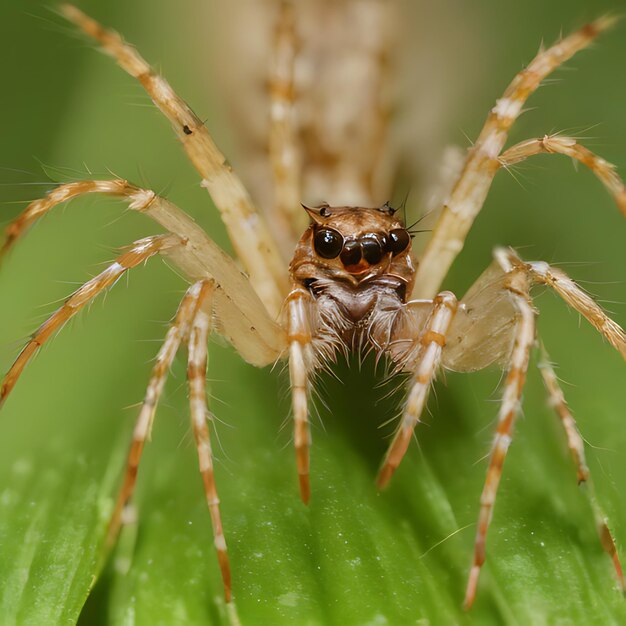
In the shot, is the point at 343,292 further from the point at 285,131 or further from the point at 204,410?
the point at 285,131

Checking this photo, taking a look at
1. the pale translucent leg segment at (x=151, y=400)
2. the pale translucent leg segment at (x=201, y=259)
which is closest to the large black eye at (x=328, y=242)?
the pale translucent leg segment at (x=201, y=259)

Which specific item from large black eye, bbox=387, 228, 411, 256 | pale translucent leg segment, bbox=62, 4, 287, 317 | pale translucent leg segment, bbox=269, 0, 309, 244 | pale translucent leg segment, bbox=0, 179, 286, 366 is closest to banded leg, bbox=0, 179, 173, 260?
pale translucent leg segment, bbox=0, 179, 286, 366

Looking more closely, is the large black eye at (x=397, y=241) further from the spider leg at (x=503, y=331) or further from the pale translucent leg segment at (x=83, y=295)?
the pale translucent leg segment at (x=83, y=295)

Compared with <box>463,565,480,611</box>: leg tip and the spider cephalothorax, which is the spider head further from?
<box>463,565,480,611</box>: leg tip

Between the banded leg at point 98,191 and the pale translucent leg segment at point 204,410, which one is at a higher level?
the banded leg at point 98,191

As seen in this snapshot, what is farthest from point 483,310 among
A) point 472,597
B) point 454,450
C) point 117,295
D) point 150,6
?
point 150,6

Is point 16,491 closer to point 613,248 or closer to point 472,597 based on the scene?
point 472,597
